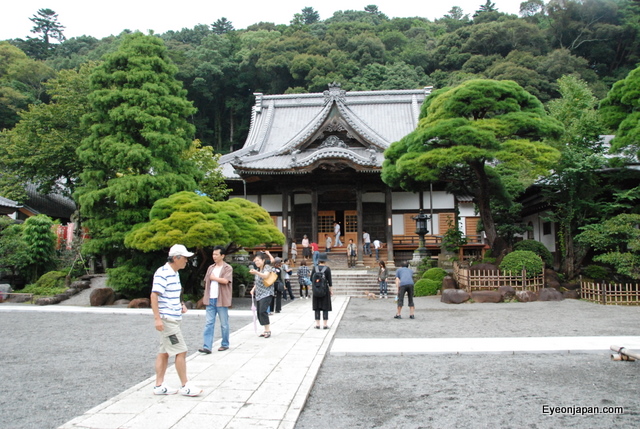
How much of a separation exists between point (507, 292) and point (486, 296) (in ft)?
2.34

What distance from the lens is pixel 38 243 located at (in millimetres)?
19859

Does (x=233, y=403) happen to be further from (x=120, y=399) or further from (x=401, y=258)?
(x=401, y=258)

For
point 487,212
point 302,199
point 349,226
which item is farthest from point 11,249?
point 487,212

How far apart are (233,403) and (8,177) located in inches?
1001

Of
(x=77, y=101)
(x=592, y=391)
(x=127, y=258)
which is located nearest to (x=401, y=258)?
(x=127, y=258)

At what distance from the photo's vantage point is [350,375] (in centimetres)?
613

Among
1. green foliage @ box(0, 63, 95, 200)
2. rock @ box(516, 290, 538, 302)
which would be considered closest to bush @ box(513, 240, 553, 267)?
rock @ box(516, 290, 538, 302)

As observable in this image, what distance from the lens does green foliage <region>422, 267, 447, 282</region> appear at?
18.3 metres

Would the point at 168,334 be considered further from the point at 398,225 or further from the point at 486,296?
the point at 398,225

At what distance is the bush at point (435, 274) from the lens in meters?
18.3

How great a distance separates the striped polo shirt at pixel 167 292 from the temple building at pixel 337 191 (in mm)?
18015

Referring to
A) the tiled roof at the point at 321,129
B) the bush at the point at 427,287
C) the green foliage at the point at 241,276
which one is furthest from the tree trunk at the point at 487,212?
the green foliage at the point at 241,276

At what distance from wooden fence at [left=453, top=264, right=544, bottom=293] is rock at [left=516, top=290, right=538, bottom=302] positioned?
335mm

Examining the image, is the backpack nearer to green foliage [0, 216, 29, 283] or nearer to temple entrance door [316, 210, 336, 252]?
green foliage [0, 216, 29, 283]
